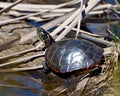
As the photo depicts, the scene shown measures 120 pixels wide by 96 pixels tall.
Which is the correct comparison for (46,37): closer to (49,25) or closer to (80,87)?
(49,25)

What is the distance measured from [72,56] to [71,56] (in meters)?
0.01

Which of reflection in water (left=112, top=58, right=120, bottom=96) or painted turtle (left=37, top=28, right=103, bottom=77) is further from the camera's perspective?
painted turtle (left=37, top=28, right=103, bottom=77)

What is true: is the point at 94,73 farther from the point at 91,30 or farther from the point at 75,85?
the point at 91,30

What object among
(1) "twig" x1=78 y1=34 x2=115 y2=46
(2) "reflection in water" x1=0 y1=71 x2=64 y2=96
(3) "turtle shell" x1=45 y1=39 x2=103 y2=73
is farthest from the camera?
(1) "twig" x1=78 y1=34 x2=115 y2=46

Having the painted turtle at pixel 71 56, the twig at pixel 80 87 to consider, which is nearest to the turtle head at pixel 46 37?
the painted turtle at pixel 71 56

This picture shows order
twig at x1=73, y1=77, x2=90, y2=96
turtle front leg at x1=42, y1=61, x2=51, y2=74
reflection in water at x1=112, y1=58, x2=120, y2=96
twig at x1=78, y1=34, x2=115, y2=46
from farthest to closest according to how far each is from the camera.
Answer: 1. twig at x1=78, y1=34, x2=115, y2=46
2. turtle front leg at x1=42, y1=61, x2=51, y2=74
3. twig at x1=73, y1=77, x2=90, y2=96
4. reflection in water at x1=112, y1=58, x2=120, y2=96

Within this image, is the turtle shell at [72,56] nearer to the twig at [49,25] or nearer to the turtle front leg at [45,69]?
the turtle front leg at [45,69]

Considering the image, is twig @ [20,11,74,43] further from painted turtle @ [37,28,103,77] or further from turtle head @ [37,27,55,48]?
painted turtle @ [37,28,103,77]

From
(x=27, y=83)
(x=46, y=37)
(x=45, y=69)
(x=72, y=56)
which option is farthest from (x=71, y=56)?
(x=27, y=83)

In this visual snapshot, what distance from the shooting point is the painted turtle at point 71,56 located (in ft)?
14.7

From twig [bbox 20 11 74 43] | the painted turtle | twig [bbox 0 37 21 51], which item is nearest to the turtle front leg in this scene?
the painted turtle

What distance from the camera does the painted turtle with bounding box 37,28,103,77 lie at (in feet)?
14.7

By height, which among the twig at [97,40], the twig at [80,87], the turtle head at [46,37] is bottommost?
the twig at [80,87]

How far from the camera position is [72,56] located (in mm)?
4586
